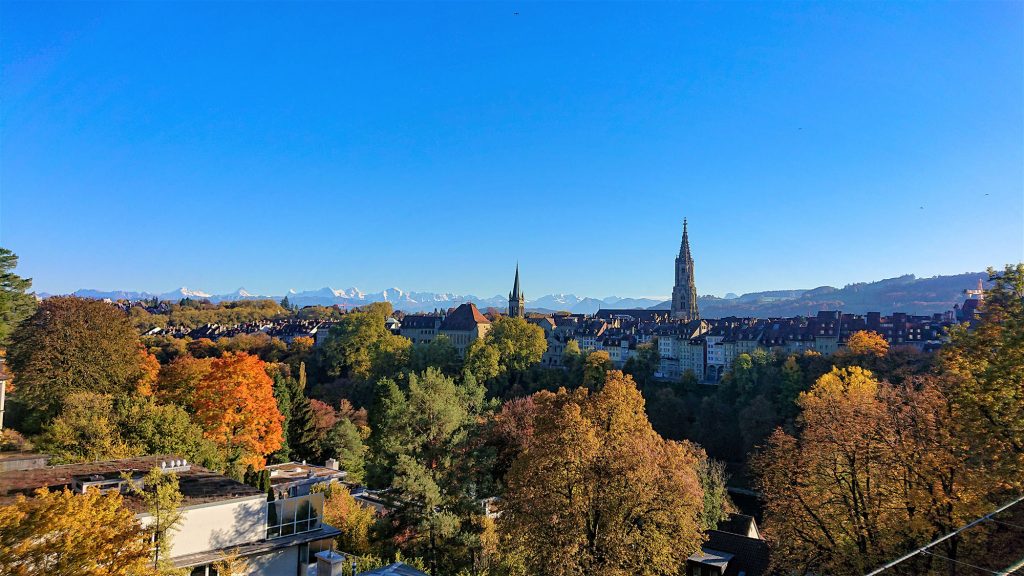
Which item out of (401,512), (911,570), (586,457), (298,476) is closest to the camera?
(911,570)

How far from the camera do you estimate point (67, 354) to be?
97.2 feet

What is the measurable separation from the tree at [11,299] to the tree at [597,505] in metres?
30.9

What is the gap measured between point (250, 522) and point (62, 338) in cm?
2343

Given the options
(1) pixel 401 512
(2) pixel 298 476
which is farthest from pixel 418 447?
(2) pixel 298 476

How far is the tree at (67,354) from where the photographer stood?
95.0ft

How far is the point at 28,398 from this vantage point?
28891 mm

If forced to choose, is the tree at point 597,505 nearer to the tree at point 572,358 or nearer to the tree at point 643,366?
the tree at point 643,366

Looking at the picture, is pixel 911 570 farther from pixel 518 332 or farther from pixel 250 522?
pixel 518 332

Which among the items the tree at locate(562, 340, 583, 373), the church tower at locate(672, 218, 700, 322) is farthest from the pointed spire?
the tree at locate(562, 340, 583, 373)

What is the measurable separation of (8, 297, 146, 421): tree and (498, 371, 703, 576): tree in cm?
2513

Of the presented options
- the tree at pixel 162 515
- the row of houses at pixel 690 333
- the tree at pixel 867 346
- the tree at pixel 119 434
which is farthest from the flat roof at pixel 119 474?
the row of houses at pixel 690 333

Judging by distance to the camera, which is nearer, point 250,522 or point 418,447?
point 250,522

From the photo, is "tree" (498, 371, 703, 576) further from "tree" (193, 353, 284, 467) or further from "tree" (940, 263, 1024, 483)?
"tree" (193, 353, 284, 467)

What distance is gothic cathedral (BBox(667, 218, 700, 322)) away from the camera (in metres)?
122
